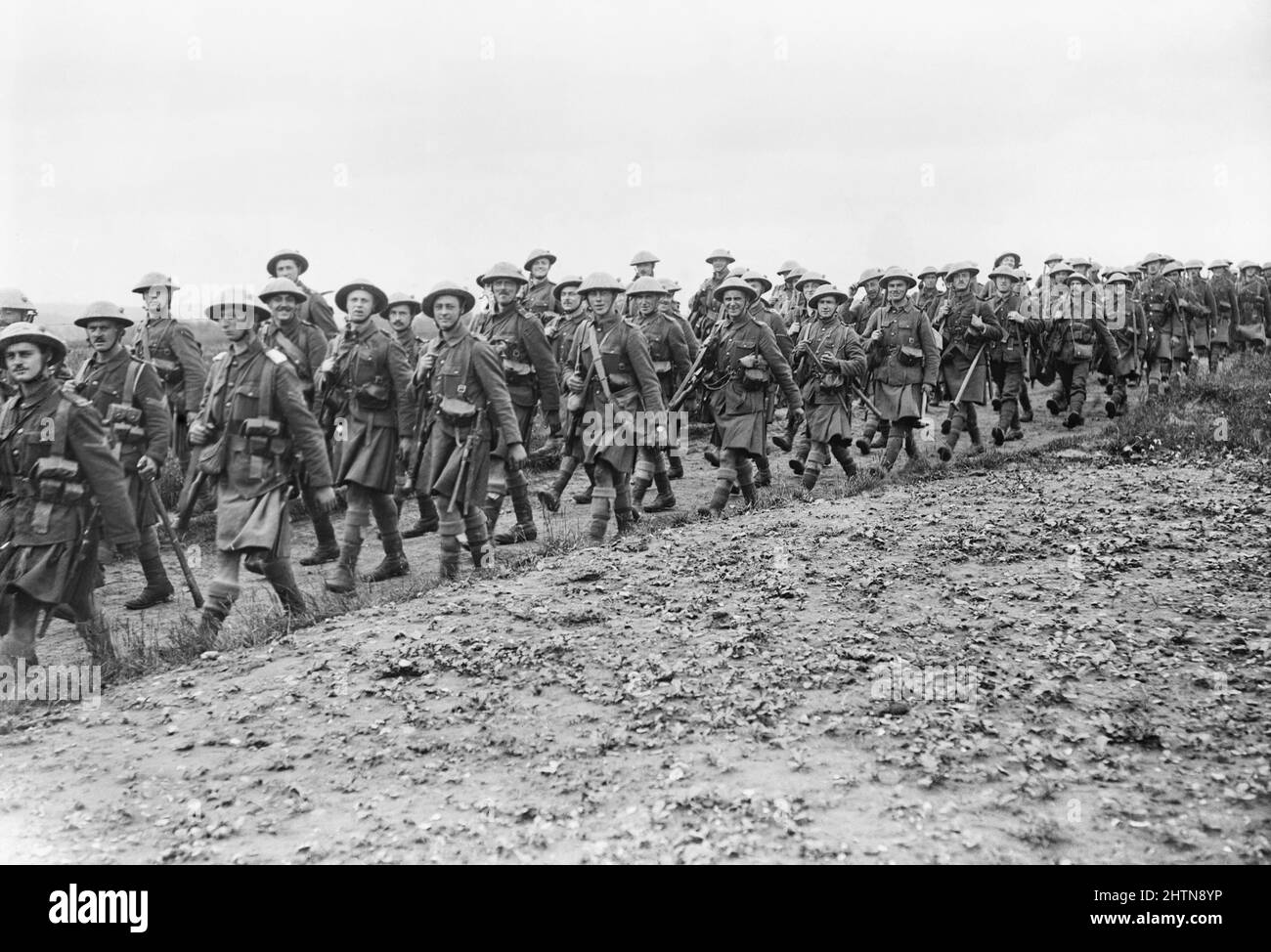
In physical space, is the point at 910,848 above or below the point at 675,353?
below

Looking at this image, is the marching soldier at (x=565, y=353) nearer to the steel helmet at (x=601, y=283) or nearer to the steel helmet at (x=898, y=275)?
the steel helmet at (x=601, y=283)

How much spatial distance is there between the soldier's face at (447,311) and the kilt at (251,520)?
1.93m

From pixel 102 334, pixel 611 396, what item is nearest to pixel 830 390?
pixel 611 396

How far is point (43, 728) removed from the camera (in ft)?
19.1

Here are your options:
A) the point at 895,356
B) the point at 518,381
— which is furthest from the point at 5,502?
the point at 895,356

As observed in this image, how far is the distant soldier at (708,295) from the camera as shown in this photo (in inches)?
624

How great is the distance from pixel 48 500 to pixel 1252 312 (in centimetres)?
2303

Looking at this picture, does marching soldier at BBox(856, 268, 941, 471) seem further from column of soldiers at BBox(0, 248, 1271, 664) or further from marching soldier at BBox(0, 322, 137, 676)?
marching soldier at BBox(0, 322, 137, 676)

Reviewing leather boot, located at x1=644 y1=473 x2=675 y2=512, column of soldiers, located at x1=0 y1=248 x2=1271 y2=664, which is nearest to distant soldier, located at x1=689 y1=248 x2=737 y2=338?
column of soldiers, located at x1=0 y1=248 x2=1271 y2=664

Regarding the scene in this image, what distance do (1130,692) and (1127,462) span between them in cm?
623

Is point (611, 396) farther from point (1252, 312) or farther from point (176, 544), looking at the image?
point (1252, 312)

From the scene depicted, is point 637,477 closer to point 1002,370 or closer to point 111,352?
point 111,352

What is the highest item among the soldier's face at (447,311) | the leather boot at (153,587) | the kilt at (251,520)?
the soldier's face at (447,311)

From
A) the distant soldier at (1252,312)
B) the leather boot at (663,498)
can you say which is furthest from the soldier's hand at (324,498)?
the distant soldier at (1252,312)
